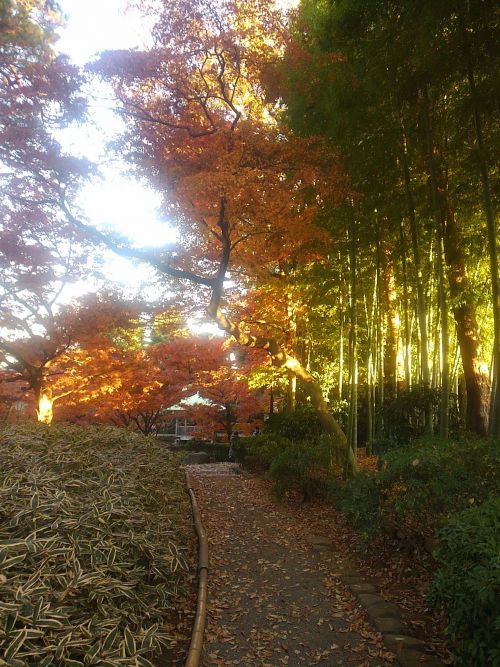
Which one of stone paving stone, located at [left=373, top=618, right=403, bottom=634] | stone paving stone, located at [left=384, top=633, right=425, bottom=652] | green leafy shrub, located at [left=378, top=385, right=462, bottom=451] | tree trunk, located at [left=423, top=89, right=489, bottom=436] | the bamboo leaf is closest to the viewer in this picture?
the bamboo leaf

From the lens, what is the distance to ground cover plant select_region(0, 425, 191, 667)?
5.81 feet

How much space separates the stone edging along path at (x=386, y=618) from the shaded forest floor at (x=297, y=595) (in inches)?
1.9

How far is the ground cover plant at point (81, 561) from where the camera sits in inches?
69.7

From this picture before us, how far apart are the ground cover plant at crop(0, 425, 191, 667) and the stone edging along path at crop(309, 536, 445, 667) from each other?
1.38 meters

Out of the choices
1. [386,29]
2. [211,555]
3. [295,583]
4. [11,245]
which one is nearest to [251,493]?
[211,555]

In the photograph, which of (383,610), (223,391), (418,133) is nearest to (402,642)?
(383,610)

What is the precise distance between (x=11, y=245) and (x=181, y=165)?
416 cm

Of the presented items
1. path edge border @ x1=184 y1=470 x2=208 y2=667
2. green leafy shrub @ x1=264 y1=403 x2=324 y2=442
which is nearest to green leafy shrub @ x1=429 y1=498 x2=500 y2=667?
path edge border @ x1=184 y1=470 x2=208 y2=667

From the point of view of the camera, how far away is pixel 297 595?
3613mm

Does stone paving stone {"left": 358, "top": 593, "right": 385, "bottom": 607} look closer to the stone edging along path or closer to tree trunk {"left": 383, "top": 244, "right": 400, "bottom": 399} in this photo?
the stone edging along path

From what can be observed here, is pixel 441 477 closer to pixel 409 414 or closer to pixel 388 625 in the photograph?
pixel 388 625

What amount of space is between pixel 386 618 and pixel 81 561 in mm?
2149

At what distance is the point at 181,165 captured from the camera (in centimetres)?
561

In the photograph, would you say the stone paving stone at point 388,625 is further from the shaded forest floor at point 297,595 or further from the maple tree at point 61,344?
the maple tree at point 61,344
